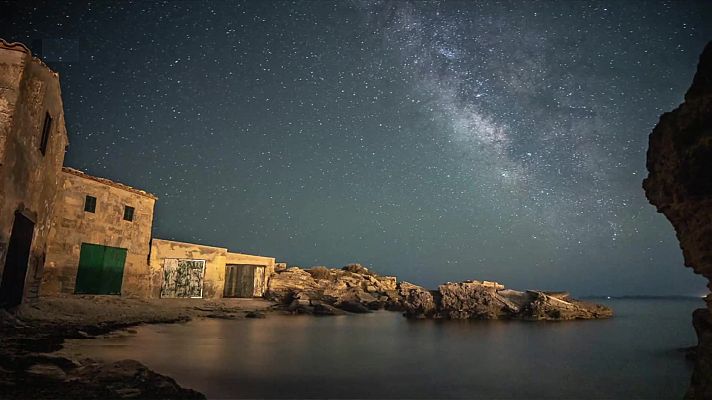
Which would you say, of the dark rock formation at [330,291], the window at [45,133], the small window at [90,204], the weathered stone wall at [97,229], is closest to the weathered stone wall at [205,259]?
the weathered stone wall at [97,229]

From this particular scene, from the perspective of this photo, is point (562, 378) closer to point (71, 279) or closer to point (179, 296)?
point (71, 279)

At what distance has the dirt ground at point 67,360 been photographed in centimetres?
488

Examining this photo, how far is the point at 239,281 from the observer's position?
29484 mm

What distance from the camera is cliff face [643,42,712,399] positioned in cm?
504

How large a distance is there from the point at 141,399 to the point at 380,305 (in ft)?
96.2

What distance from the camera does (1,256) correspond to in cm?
920

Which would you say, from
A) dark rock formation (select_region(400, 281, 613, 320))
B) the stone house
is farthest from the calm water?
dark rock formation (select_region(400, 281, 613, 320))

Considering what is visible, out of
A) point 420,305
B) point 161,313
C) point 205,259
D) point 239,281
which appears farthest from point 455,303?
point 205,259

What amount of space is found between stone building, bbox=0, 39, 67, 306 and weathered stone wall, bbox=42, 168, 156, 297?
5.39 meters

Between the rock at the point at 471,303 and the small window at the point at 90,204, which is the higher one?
the small window at the point at 90,204

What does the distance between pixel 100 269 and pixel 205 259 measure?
306 inches

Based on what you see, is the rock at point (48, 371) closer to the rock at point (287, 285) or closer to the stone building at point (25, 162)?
the stone building at point (25, 162)

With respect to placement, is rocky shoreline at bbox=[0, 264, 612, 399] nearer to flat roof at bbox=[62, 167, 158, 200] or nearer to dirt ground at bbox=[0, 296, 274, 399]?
dirt ground at bbox=[0, 296, 274, 399]

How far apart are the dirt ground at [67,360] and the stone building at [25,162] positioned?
122 centimetres
